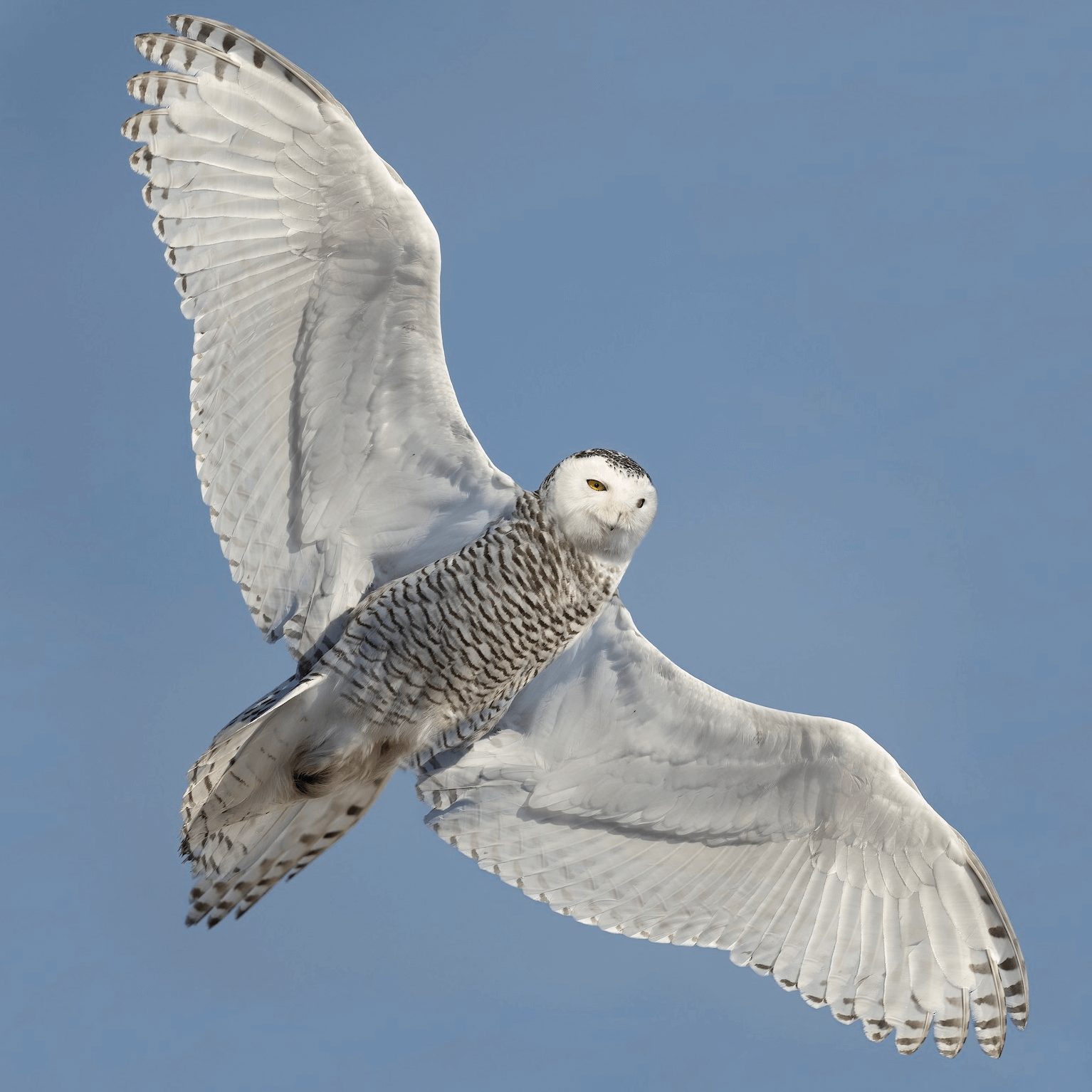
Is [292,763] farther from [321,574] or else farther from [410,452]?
[410,452]

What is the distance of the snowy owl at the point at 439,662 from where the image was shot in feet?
21.0

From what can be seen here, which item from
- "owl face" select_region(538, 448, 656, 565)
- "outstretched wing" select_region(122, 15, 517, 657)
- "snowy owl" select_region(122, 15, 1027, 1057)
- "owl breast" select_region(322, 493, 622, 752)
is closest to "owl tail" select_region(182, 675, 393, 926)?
"snowy owl" select_region(122, 15, 1027, 1057)

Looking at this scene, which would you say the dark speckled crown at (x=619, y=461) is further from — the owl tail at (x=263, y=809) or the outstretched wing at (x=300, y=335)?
the owl tail at (x=263, y=809)

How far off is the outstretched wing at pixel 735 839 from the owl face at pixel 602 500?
0.75 meters

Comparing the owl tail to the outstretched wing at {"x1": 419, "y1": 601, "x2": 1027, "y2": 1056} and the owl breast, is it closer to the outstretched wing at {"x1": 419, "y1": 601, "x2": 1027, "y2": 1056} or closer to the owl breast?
the owl breast

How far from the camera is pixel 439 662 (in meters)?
6.80

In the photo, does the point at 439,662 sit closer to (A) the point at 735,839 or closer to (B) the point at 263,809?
(B) the point at 263,809

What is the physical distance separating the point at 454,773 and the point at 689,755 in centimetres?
125

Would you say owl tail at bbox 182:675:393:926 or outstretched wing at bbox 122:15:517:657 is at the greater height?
outstretched wing at bbox 122:15:517:657

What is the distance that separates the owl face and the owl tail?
57.2 inches

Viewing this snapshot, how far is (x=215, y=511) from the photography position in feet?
22.4

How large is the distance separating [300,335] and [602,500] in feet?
5.30

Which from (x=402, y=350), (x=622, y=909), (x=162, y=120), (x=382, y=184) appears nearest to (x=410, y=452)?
(x=402, y=350)

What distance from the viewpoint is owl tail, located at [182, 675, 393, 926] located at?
6734 mm
